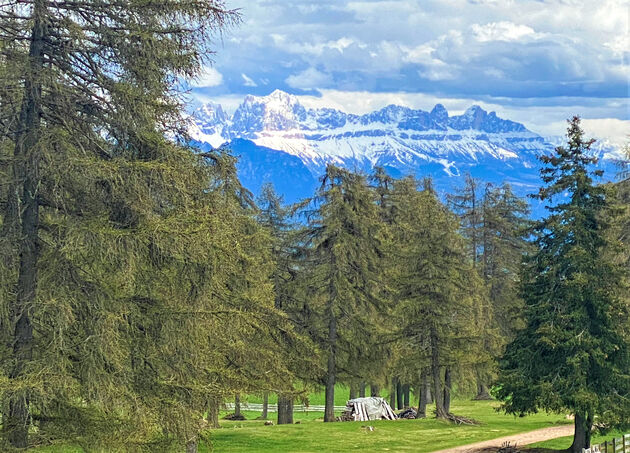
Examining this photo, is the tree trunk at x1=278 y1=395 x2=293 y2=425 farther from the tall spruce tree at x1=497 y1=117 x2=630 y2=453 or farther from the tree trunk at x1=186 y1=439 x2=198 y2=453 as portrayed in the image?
the tree trunk at x1=186 y1=439 x2=198 y2=453

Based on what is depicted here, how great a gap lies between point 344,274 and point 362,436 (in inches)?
298

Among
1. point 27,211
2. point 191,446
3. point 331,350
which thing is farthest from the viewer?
point 331,350

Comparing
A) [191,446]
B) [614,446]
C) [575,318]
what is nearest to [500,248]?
[575,318]

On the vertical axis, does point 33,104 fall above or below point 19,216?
above

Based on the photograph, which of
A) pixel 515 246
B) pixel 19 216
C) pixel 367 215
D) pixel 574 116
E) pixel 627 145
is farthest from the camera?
pixel 515 246

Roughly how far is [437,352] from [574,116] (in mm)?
15508

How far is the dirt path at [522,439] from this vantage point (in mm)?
28516

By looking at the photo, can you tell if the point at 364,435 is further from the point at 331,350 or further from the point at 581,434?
the point at 581,434

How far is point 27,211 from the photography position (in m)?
12.2

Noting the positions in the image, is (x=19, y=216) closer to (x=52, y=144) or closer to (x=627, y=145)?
(x=52, y=144)

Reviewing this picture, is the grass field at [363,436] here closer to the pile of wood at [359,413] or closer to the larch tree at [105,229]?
the pile of wood at [359,413]

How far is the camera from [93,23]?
12242mm

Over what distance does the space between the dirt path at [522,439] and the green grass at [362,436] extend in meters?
0.79

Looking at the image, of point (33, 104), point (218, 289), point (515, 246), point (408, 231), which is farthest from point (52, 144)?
point (515, 246)
